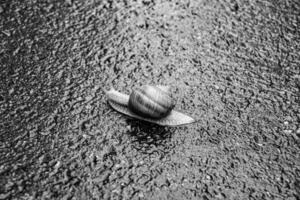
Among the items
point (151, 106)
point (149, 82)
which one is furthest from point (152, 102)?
point (149, 82)

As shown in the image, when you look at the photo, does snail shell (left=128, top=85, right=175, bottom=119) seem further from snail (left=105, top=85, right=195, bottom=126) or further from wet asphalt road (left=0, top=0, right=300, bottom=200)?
wet asphalt road (left=0, top=0, right=300, bottom=200)

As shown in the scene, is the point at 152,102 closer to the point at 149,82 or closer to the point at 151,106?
the point at 151,106

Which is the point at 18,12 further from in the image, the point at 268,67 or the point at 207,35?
the point at 268,67

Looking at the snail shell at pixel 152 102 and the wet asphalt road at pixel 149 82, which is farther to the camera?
the snail shell at pixel 152 102

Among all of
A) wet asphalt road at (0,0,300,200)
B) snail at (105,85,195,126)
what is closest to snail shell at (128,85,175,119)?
snail at (105,85,195,126)

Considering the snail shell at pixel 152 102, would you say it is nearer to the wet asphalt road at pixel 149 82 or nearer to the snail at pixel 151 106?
the snail at pixel 151 106

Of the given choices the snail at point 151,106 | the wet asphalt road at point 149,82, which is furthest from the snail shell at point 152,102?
the wet asphalt road at point 149,82

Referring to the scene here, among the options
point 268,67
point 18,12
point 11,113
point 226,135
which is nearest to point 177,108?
point 226,135
